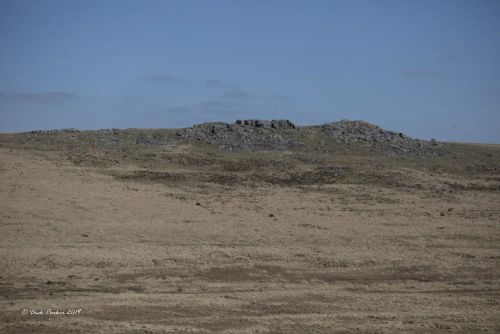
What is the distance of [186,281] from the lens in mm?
11812

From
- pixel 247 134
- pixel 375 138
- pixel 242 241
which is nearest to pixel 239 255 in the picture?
pixel 242 241

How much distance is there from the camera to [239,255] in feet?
45.7

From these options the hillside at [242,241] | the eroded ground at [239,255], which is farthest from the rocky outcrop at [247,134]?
the eroded ground at [239,255]

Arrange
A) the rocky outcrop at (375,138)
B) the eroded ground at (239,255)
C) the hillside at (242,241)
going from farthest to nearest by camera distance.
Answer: the rocky outcrop at (375,138) → the hillside at (242,241) → the eroded ground at (239,255)

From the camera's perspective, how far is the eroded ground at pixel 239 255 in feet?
31.0

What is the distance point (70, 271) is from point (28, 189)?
9.22m

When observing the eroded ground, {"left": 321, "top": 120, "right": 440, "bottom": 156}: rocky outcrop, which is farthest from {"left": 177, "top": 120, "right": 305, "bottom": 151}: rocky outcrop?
the eroded ground

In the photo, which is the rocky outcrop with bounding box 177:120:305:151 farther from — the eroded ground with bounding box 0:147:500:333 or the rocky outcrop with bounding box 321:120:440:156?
the eroded ground with bounding box 0:147:500:333

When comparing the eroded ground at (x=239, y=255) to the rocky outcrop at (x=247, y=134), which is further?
the rocky outcrop at (x=247, y=134)

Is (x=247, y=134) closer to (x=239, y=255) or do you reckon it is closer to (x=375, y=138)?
(x=375, y=138)

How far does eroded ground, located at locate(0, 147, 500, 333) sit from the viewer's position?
31.0ft

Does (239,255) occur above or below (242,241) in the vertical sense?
below

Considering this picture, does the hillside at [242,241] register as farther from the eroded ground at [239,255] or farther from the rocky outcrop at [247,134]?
the rocky outcrop at [247,134]

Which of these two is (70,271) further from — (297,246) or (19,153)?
(19,153)
